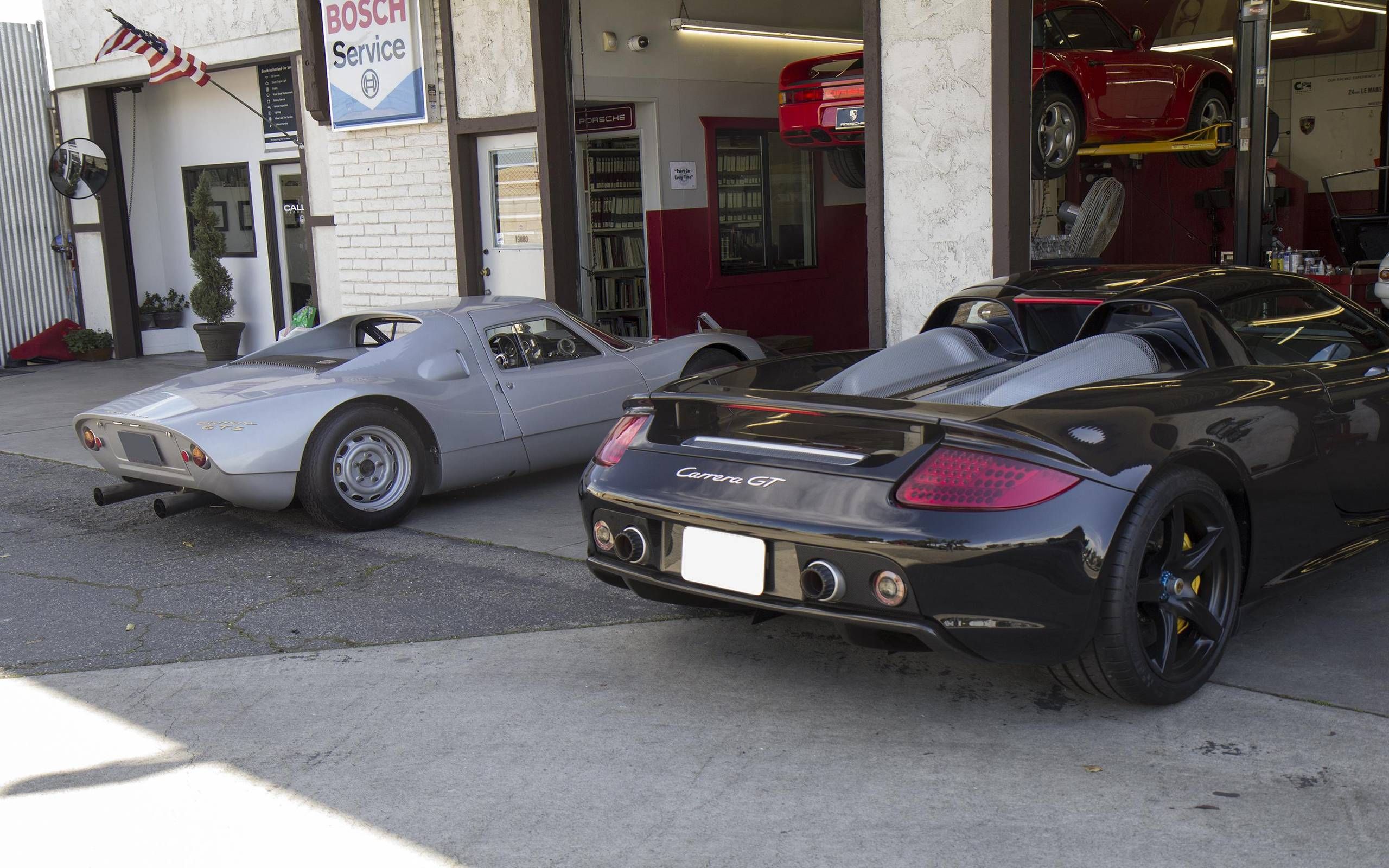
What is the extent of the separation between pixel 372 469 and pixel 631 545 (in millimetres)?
3020

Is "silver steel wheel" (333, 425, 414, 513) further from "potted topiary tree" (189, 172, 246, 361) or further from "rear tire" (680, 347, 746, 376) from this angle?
"potted topiary tree" (189, 172, 246, 361)

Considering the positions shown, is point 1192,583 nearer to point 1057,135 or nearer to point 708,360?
point 708,360

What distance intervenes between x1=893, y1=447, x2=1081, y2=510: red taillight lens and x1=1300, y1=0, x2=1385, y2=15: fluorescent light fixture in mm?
10136

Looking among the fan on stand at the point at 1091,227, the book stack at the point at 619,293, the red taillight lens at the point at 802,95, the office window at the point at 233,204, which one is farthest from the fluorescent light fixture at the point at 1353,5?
the office window at the point at 233,204

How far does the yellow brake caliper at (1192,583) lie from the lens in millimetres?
3773

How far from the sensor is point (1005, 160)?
7215 mm

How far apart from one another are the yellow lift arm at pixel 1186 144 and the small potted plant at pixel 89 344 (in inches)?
474

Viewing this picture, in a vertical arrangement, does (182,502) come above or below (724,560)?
below

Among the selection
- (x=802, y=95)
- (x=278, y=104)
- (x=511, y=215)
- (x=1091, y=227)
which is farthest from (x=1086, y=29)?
(x=278, y=104)

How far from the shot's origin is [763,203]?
13.4m

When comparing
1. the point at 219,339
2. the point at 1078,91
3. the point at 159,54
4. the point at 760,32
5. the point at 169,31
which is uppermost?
the point at 169,31

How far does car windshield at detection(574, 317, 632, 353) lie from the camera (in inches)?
300

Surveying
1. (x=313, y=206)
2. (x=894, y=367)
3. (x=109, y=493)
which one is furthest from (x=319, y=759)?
(x=313, y=206)

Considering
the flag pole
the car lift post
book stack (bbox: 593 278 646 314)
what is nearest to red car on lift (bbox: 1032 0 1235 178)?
the car lift post
